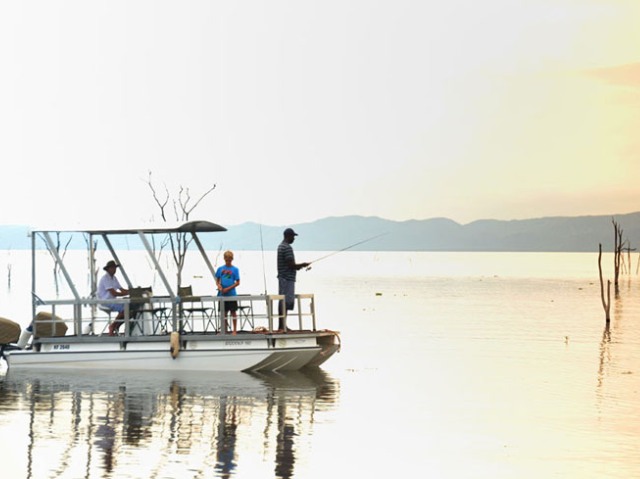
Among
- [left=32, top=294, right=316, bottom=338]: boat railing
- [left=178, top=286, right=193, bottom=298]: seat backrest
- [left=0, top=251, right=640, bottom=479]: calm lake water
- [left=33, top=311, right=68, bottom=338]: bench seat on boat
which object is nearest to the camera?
[left=0, top=251, right=640, bottom=479]: calm lake water

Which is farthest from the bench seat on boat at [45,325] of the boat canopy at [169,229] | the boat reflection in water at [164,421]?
the boat canopy at [169,229]

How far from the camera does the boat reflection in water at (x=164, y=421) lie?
47.2 feet

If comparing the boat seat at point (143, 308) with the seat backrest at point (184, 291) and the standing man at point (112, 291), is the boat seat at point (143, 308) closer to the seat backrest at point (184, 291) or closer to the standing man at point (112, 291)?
the standing man at point (112, 291)

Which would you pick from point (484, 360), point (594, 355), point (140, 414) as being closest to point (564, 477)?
point (140, 414)

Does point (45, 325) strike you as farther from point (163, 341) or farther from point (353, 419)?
point (353, 419)

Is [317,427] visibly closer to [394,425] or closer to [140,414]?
[394,425]

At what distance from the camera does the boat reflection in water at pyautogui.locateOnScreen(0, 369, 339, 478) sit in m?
14.4

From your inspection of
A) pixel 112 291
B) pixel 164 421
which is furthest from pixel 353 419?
pixel 112 291

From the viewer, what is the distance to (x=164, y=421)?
17844mm

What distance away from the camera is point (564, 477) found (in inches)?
563

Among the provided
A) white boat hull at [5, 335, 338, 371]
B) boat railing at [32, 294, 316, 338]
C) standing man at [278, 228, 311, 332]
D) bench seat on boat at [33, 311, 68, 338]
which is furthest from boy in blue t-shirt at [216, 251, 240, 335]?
bench seat on boat at [33, 311, 68, 338]

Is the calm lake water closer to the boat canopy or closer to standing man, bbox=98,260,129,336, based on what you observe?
standing man, bbox=98,260,129,336

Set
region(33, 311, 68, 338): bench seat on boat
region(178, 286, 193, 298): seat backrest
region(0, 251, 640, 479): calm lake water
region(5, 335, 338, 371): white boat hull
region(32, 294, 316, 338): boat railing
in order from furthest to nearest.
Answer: region(33, 311, 68, 338): bench seat on boat < region(178, 286, 193, 298): seat backrest < region(5, 335, 338, 371): white boat hull < region(32, 294, 316, 338): boat railing < region(0, 251, 640, 479): calm lake water

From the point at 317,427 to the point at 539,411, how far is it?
15.1 ft
